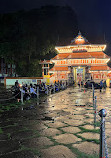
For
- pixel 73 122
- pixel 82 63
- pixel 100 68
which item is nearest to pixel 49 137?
pixel 73 122

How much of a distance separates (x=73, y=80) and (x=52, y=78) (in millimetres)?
4468

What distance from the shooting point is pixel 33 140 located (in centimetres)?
446

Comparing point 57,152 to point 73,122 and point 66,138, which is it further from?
point 73,122

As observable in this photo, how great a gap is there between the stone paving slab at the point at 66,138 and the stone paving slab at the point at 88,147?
273 millimetres

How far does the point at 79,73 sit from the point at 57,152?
31436 mm

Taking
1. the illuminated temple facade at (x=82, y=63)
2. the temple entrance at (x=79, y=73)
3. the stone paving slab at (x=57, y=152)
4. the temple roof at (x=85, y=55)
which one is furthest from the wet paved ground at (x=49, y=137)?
the temple entrance at (x=79, y=73)

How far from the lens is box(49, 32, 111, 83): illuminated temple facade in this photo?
32719mm

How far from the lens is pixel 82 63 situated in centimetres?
3369

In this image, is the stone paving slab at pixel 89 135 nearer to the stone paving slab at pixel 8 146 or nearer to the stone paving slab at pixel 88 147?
the stone paving slab at pixel 88 147

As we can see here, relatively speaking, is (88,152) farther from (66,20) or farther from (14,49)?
(66,20)

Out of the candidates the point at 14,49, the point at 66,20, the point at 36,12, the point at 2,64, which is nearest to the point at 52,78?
the point at 14,49

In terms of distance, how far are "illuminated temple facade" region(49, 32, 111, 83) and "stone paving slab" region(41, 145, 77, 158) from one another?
28560mm

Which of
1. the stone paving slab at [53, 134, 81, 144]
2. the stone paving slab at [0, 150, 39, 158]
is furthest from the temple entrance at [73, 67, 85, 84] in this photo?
the stone paving slab at [0, 150, 39, 158]

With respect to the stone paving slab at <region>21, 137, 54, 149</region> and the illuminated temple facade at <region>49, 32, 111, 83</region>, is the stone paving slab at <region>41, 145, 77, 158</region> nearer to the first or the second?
the stone paving slab at <region>21, 137, 54, 149</region>
